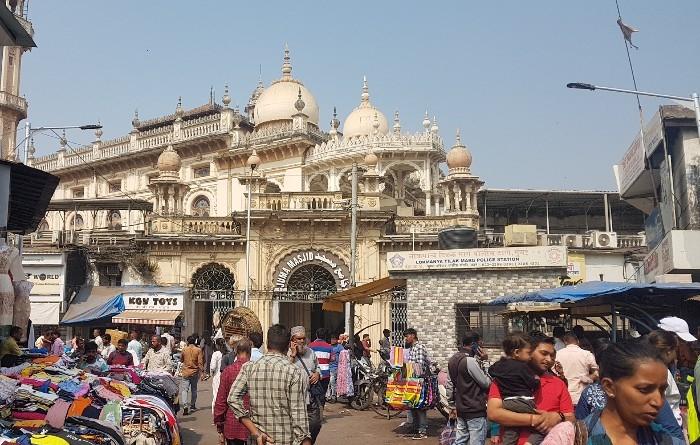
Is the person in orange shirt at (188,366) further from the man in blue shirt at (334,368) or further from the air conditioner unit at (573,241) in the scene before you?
the air conditioner unit at (573,241)

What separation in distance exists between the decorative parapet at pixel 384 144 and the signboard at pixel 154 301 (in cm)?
1066

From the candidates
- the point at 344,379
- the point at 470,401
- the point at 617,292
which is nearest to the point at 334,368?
the point at 344,379

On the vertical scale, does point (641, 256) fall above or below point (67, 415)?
above

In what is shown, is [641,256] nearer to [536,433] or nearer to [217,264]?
[217,264]

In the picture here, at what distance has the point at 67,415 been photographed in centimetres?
615

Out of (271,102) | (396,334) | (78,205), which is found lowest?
(396,334)

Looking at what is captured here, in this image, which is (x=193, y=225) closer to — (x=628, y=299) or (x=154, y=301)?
(x=154, y=301)

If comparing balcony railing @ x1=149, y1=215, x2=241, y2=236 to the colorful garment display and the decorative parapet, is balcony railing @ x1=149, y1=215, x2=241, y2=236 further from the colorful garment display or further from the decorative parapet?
the colorful garment display

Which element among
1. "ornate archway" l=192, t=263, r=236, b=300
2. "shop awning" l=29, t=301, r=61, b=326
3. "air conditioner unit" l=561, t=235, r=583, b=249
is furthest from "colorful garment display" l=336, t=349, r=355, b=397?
"air conditioner unit" l=561, t=235, r=583, b=249

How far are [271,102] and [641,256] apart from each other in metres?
18.9

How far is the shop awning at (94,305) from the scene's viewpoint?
23125 mm

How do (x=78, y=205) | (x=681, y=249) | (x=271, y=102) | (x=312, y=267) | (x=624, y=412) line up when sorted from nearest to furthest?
(x=624, y=412) < (x=681, y=249) < (x=312, y=267) < (x=78, y=205) < (x=271, y=102)

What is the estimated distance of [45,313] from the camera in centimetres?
2480

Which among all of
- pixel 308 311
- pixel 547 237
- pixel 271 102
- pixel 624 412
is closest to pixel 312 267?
pixel 308 311
